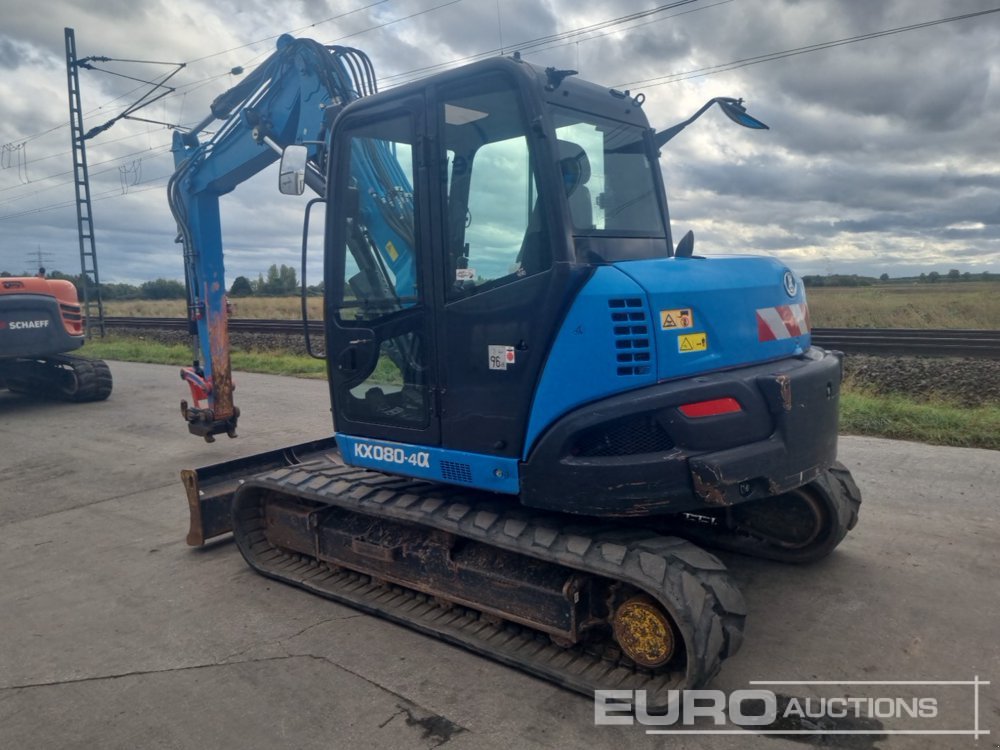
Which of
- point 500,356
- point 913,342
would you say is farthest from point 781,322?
point 913,342

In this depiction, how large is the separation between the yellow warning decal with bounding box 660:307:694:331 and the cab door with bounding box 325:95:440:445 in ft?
4.05

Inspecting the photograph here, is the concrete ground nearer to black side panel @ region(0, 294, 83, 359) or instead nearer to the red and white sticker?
the red and white sticker

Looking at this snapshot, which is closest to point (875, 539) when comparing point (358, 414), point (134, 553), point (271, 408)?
point (358, 414)

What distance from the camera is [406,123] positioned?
4145 mm

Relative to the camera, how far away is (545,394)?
3.70m

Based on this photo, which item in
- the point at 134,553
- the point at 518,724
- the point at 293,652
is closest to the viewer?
the point at 518,724

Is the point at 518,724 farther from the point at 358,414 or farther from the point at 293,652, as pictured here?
the point at 358,414

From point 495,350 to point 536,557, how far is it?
39.9 inches

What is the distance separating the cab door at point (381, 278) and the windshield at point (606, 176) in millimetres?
764

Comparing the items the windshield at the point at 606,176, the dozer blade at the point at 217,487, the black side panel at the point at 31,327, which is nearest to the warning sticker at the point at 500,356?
the windshield at the point at 606,176

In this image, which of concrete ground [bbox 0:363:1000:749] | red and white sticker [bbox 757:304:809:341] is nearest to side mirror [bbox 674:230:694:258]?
red and white sticker [bbox 757:304:809:341]

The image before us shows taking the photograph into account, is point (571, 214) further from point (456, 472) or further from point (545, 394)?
point (456, 472)

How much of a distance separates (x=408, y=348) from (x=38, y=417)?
9.22 meters

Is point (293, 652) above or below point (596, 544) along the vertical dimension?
below
